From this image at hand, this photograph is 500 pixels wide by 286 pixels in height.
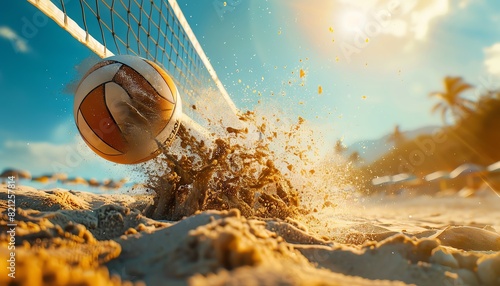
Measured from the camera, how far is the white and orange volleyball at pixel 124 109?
10.2ft

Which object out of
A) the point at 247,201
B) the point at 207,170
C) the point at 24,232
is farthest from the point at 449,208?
the point at 24,232

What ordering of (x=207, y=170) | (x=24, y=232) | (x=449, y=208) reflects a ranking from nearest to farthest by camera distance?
(x=24, y=232) → (x=207, y=170) → (x=449, y=208)

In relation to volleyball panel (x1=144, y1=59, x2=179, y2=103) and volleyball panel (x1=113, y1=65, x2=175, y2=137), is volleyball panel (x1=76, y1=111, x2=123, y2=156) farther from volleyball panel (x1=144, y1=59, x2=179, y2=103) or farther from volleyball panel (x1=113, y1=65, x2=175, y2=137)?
volleyball panel (x1=144, y1=59, x2=179, y2=103)

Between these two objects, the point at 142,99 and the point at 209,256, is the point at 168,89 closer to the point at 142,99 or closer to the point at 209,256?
the point at 142,99

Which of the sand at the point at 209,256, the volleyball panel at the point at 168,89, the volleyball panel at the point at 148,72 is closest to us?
the sand at the point at 209,256

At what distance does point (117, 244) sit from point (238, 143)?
2358mm

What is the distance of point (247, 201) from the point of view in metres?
3.41

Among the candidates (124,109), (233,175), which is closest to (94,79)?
(124,109)

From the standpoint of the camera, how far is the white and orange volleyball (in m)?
3.10

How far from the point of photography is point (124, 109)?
3.07 metres

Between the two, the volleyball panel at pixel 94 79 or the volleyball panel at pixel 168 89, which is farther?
the volleyball panel at pixel 168 89

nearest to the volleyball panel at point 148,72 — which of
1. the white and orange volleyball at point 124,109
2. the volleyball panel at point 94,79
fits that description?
the white and orange volleyball at point 124,109

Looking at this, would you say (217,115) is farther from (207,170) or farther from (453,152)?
(453,152)

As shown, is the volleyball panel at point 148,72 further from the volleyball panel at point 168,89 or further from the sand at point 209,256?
the sand at point 209,256
